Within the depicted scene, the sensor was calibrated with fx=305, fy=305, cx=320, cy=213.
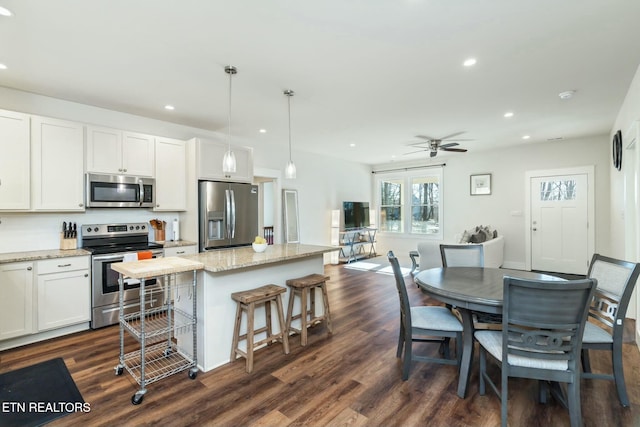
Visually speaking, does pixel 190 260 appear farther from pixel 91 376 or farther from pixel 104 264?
pixel 104 264

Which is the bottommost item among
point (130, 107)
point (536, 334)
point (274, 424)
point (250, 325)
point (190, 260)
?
point (274, 424)

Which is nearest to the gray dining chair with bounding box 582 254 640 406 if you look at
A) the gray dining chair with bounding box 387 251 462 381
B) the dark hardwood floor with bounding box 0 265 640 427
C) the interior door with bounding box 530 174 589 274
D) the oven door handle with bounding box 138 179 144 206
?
the dark hardwood floor with bounding box 0 265 640 427

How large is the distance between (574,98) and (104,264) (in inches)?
228

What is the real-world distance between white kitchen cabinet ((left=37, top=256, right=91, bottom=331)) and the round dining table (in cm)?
346

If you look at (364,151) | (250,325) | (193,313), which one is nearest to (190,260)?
(193,313)

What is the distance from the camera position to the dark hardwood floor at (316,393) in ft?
6.34

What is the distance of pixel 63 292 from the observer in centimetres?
317

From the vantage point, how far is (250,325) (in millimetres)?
2535

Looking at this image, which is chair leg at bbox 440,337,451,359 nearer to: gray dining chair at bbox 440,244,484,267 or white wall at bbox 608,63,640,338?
gray dining chair at bbox 440,244,484,267

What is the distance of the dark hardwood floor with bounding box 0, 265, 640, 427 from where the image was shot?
1932 mm

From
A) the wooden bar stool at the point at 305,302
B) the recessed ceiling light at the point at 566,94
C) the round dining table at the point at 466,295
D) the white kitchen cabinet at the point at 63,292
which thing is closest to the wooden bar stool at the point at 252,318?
the wooden bar stool at the point at 305,302

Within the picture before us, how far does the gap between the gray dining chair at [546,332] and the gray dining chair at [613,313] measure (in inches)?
18.1

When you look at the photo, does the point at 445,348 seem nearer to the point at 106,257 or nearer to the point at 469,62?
the point at 469,62

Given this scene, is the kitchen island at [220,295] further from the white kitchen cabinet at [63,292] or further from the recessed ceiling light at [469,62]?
the recessed ceiling light at [469,62]
